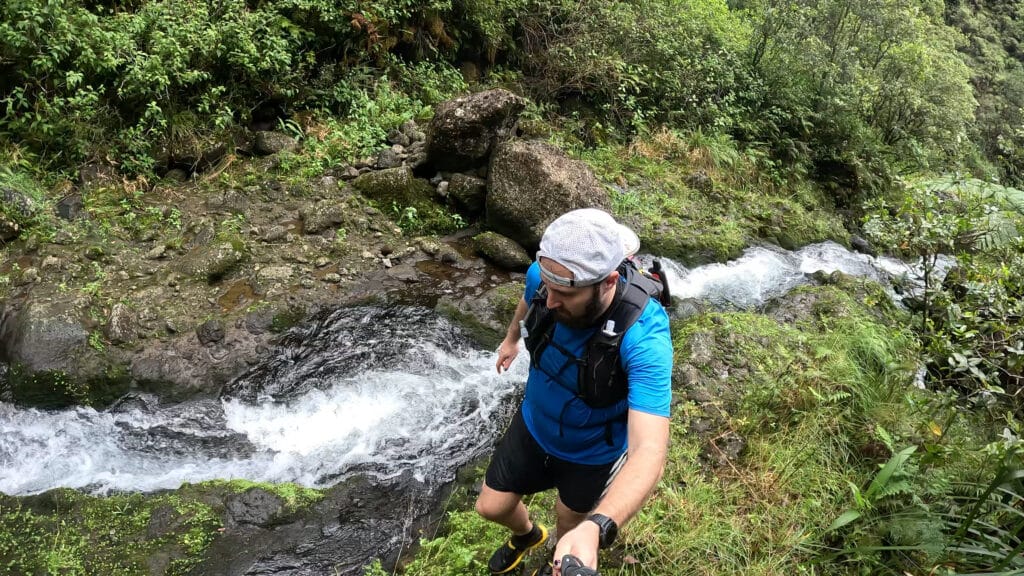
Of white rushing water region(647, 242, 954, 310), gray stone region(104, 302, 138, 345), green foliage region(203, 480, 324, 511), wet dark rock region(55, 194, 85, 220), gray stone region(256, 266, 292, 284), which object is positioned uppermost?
wet dark rock region(55, 194, 85, 220)

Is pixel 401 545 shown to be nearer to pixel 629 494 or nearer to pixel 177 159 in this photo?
pixel 629 494

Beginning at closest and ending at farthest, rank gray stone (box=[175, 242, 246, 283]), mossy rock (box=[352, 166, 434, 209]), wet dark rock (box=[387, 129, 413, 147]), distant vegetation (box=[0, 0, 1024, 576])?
1. distant vegetation (box=[0, 0, 1024, 576])
2. gray stone (box=[175, 242, 246, 283])
3. mossy rock (box=[352, 166, 434, 209])
4. wet dark rock (box=[387, 129, 413, 147])

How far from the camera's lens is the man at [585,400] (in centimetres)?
226

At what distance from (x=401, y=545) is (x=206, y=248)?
4.53 meters

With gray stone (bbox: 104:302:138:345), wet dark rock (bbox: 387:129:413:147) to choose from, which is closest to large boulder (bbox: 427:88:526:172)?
wet dark rock (bbox: 387:129:413:147)

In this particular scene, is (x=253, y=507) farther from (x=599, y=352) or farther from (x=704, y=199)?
(x=704, y=199)

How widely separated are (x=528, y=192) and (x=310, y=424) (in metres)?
4.54

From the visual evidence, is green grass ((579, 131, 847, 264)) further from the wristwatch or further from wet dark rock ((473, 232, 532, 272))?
the wristwatch

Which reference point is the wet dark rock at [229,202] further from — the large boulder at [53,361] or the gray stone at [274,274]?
the large boulder at [53,361]

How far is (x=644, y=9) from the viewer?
43.1 feet

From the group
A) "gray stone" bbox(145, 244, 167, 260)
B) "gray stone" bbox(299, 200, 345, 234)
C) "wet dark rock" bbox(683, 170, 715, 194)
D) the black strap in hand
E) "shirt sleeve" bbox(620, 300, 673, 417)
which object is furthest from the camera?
"wet dark rock" bbox(683, 170, 715, 194)

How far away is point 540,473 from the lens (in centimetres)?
313

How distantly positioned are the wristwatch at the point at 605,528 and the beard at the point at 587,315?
2.68 feet

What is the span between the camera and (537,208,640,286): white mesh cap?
230 cm
